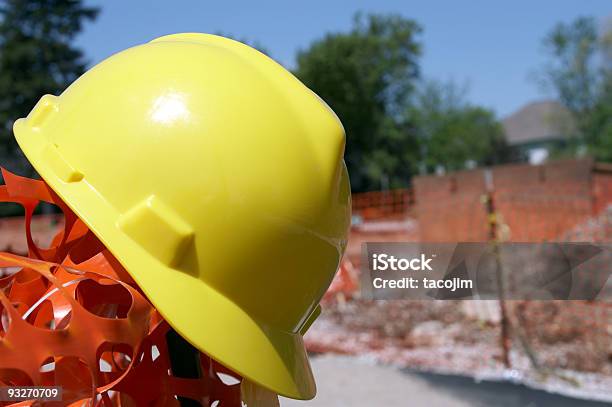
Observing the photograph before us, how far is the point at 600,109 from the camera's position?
45062 millimetres

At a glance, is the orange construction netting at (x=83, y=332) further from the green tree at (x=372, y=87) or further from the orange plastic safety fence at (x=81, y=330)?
the green tree at (x=372, y=87)

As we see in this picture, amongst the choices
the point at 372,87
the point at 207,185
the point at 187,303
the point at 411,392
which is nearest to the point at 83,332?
the point at 187,303

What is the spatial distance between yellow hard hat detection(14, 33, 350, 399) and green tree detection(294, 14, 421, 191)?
5255 cm

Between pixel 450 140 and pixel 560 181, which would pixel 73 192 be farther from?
pixel 450 140

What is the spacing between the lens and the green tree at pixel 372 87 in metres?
58.0

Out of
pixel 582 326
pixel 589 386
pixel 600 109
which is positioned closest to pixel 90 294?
pixel 589 386

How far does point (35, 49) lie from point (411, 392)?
41.5 meters

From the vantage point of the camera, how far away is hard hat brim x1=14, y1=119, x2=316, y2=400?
1409 millimetres

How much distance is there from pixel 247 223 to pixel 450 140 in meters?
71.0

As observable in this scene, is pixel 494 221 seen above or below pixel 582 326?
above

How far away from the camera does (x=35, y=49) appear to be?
137 ft

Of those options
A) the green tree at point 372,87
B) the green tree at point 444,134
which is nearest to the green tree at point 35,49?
the green tree at point 372,87

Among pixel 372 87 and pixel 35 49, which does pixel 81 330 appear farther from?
pixel 372 87

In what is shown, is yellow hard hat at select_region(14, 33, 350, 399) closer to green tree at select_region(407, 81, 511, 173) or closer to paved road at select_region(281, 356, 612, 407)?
paved road at select_region(281, 356, 612, 407)
